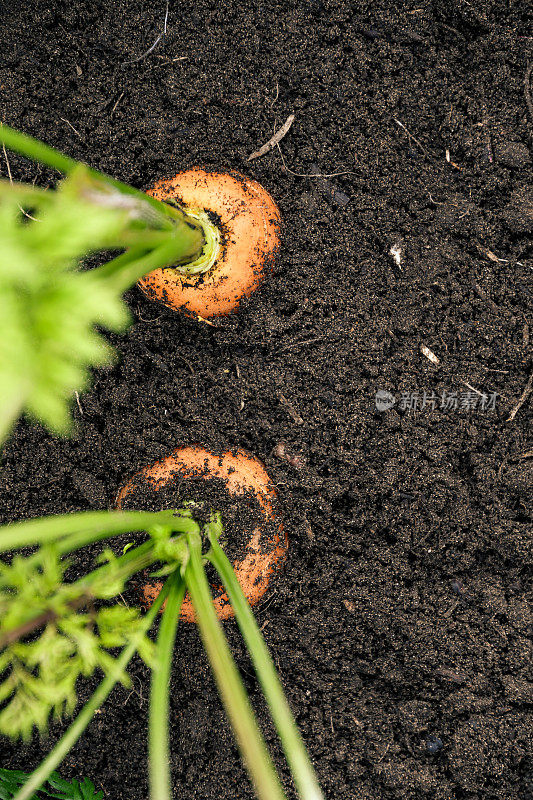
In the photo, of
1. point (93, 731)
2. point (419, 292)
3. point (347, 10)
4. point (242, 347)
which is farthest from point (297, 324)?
point (93, 731)

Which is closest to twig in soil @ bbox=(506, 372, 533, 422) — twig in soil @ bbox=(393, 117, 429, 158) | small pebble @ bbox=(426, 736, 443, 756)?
twig in soil @ bbox=(393, 117, 429, 158)

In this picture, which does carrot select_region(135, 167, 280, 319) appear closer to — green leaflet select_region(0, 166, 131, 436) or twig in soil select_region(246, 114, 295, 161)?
twig in soil select_region(246, 114, 295, 161)

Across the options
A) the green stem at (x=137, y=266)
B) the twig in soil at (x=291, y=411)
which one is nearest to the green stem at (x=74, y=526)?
the green stem at (x=137, y=266)

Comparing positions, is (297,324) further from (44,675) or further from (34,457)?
(44,675)

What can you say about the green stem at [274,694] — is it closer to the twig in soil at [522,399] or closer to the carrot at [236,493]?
the carrot at [236,493]

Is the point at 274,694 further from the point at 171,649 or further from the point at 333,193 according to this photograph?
the point at 333,193

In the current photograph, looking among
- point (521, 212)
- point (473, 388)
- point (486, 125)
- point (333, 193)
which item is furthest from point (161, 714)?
point (486, 125)
